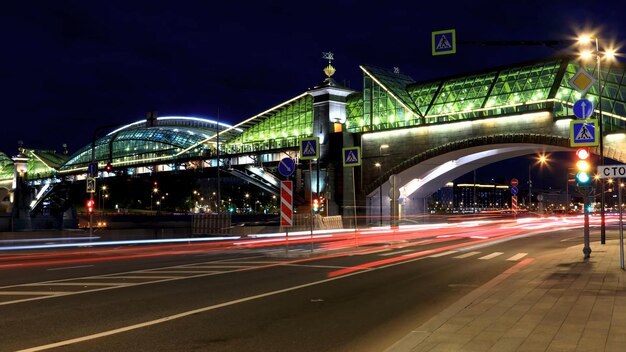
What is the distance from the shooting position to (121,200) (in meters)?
132

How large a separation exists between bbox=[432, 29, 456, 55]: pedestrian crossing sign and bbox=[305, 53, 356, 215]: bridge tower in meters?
45.5

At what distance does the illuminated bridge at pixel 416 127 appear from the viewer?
2036 inches

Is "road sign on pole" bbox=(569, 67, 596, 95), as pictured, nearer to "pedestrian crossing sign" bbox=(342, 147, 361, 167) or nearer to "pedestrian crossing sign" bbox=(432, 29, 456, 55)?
"pedestrian crossing sign" bbox=(432, 29, 456, 55)

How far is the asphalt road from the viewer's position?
28.6 ft

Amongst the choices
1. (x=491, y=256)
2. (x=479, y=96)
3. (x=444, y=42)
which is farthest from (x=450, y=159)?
(x=444, y=42)

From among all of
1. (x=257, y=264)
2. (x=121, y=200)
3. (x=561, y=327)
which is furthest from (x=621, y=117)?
(x=121, y=200)

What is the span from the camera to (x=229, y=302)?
12.1m

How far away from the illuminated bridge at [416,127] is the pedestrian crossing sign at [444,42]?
90.3 ft

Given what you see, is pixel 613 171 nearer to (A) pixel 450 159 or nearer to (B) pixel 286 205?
(B) pixel 286 205

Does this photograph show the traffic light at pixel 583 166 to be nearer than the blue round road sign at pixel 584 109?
No

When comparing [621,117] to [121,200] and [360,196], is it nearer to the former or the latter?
[360,196]

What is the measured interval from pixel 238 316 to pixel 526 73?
5133cm

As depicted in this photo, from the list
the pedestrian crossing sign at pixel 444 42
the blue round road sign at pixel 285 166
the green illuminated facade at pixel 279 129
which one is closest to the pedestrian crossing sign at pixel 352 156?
the blue round road sign at pixel 285 166

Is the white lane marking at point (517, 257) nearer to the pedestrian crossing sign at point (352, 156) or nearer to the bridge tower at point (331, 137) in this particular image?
the pedestrian crossing sign at point (352, 156)
